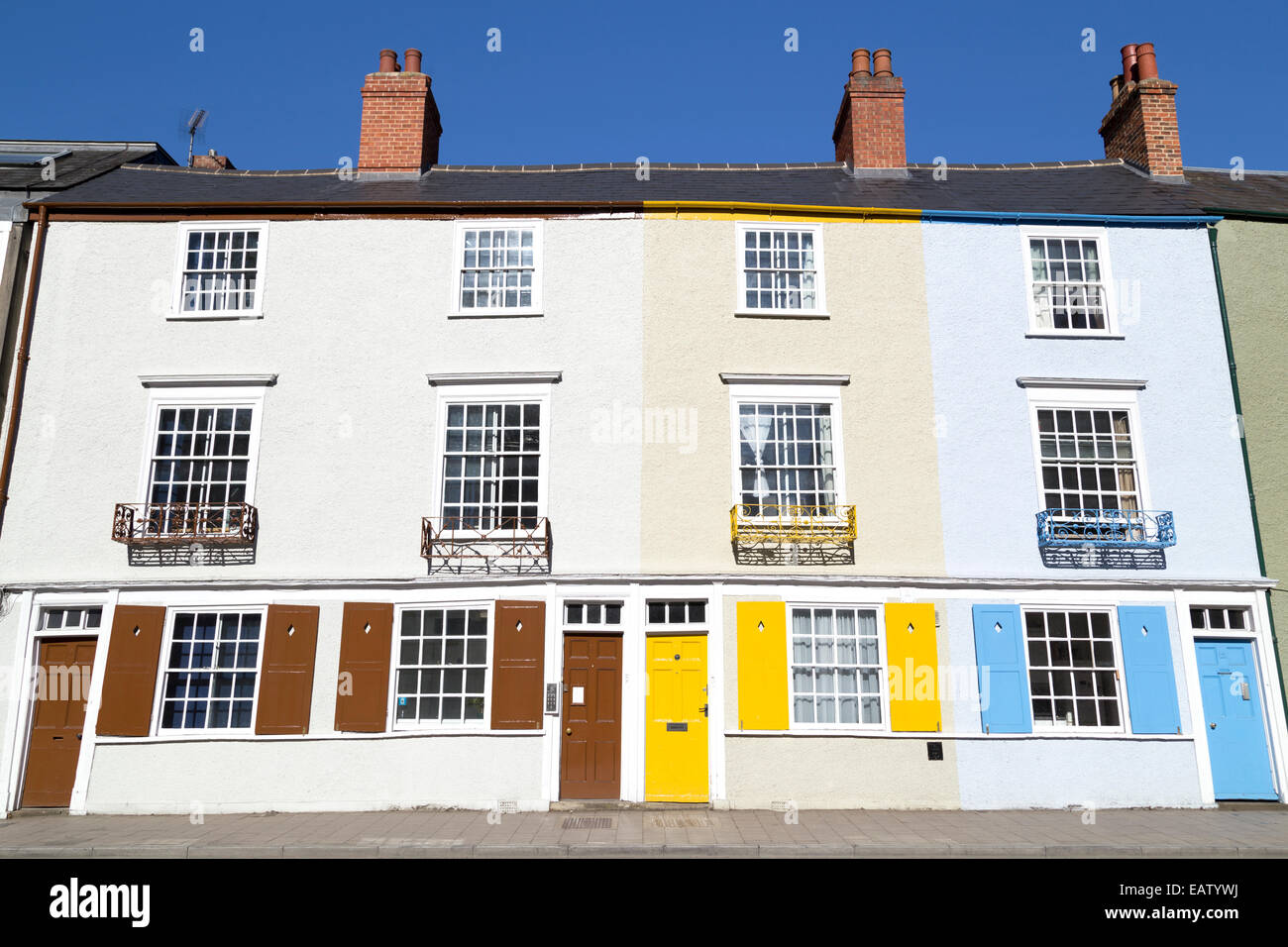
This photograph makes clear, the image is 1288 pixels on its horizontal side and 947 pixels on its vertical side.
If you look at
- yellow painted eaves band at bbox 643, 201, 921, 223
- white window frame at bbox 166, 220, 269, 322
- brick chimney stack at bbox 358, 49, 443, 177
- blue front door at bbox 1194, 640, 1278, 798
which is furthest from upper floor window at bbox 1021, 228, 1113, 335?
white window frame at bbox 166, 220, 269, 322

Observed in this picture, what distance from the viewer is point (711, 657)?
43.2 ft

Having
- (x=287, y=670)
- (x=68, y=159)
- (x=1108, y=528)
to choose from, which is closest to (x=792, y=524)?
(x=1108, y=528)

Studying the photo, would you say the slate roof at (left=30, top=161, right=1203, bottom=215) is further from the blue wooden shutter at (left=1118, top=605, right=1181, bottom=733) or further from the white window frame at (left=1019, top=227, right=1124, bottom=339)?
the blue wooden shutter at (left=1118, top=605, right=1181, bottom=733)

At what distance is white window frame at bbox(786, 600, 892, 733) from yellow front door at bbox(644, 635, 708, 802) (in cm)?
127

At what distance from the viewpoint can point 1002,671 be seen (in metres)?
13.2

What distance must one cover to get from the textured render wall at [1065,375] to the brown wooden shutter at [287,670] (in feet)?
32.3

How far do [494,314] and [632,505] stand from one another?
3.95m

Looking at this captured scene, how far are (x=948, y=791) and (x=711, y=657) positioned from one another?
12.7 feet

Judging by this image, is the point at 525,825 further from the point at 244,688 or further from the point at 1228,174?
the point at 1228,174

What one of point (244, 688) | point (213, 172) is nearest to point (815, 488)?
point (244, 688)

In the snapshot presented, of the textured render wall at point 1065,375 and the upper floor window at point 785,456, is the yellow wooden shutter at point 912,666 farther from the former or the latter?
the upper floor window at point 785,456

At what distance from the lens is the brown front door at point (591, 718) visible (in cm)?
1283

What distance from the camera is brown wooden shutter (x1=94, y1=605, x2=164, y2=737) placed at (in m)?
12.9

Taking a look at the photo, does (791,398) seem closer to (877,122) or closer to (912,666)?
(912,666)
